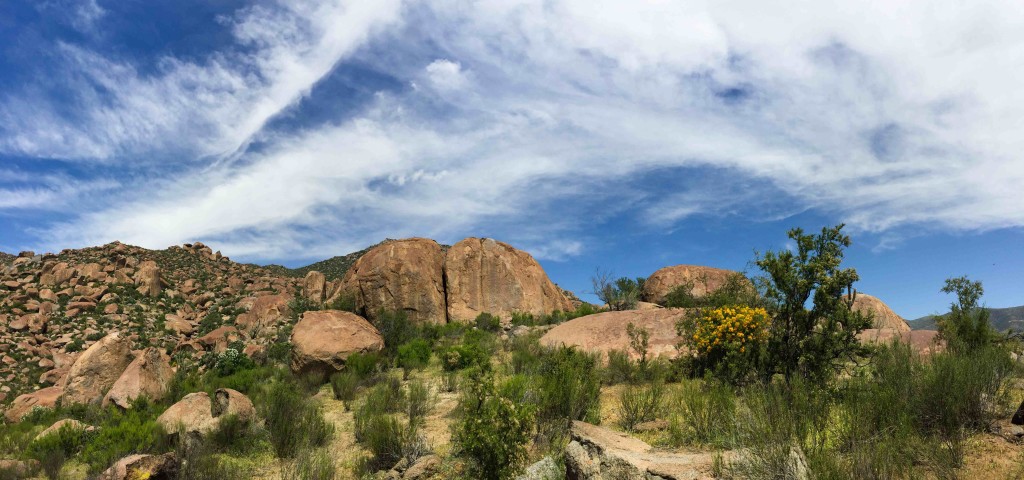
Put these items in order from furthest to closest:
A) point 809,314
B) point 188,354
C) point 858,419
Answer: point 188,354, point 809,314, point 858,419

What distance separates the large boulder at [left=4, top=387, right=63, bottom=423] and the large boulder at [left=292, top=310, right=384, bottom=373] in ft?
25.7

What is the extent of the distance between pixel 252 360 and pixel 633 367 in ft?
49.5

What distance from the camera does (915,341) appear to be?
1584 cm

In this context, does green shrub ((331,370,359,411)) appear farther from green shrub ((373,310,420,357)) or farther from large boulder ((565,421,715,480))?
large boulder ((565,421,715,480))

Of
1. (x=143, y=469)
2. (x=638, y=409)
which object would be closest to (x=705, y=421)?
(x=638, y=409)

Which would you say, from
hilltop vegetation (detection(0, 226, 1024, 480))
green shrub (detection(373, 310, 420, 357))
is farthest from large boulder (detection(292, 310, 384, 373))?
green shrub (detection(373, 310, 420, 357))

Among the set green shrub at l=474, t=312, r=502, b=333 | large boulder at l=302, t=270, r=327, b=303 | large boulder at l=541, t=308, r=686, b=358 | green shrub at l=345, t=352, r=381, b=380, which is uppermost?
large boulder at l=302, t=270, r=327, b=303

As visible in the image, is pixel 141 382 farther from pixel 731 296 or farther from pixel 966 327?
pixel 966 327

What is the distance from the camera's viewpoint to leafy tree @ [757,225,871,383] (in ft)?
30.4

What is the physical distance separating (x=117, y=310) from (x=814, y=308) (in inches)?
1757

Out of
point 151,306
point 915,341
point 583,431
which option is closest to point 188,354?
point 151,306

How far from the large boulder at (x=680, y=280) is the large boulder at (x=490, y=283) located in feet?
20.3

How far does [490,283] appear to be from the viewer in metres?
30.0

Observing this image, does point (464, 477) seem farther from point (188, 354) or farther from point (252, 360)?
point (188, 354)
